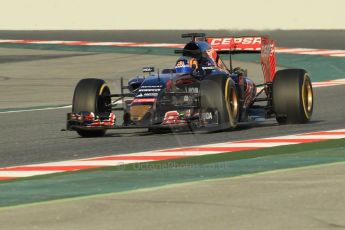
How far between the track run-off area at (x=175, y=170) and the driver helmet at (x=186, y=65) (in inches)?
36.3

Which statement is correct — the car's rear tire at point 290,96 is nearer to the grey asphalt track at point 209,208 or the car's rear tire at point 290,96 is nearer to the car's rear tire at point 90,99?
the car's rear tire at point 90,99

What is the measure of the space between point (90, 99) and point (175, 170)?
3720 millimetres

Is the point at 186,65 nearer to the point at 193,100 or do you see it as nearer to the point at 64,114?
the point at 193,100

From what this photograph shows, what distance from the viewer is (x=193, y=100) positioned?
13.9 meters

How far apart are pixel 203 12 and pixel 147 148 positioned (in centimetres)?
2273

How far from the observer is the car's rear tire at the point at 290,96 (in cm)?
1441

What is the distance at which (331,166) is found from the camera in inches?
418

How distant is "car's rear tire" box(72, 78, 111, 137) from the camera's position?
14.3 meters

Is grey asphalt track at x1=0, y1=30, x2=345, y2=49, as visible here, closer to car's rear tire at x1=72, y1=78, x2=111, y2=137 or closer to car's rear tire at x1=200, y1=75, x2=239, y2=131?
car's rear tire at x1=72, y1=78, x2=111, y2=137

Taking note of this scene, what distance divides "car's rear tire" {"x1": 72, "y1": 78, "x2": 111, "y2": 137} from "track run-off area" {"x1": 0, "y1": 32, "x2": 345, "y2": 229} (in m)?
0.24

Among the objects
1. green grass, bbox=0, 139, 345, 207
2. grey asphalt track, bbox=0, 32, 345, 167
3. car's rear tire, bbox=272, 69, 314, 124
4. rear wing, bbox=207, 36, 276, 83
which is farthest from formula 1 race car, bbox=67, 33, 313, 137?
green grass, bbox=0, 139, 345, 207

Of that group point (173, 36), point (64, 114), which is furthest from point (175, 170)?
point (173, 36)

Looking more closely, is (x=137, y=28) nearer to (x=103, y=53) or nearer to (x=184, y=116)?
(x=103, y=53)

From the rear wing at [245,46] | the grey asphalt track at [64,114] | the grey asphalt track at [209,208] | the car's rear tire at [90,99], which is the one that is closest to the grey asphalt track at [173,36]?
the grey asphalt track at [64,114]
